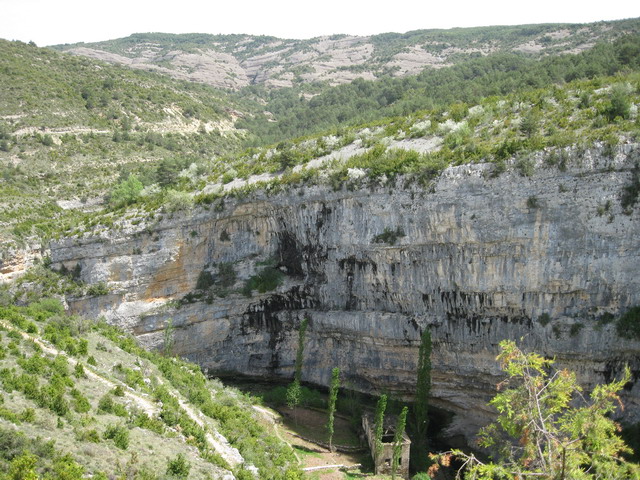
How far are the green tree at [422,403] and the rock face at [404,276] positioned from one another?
114cm

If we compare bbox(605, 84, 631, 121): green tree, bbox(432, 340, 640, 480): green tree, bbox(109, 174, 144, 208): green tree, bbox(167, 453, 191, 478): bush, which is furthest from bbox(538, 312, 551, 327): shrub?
bbox(109, 174, 144, 208): green tree

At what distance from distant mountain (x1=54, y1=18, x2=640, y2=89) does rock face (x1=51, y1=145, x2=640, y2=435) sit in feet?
161

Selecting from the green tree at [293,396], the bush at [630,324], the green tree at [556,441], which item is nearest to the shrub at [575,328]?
the bush at [630,324]

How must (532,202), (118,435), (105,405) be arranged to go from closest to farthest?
(118,435) < (105,405) < (532,202)

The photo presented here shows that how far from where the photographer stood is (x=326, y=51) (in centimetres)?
12706

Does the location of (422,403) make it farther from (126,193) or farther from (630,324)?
(126,193)

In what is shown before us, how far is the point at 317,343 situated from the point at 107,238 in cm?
1260

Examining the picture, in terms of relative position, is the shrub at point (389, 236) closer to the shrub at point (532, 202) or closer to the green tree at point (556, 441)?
the shrub at point (532, 202)

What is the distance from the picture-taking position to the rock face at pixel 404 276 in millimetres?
22312

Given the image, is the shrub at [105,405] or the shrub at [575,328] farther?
the shrub at [575,328]

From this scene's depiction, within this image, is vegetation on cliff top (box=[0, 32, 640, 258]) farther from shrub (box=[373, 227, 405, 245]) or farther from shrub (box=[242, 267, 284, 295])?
shrub (box=[242, 267, 284, 295])

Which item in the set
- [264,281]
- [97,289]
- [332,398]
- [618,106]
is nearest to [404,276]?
[332,398]

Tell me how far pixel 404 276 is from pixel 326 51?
110 m

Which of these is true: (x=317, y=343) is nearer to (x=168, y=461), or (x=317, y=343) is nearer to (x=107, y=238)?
(x=107, y=238)
